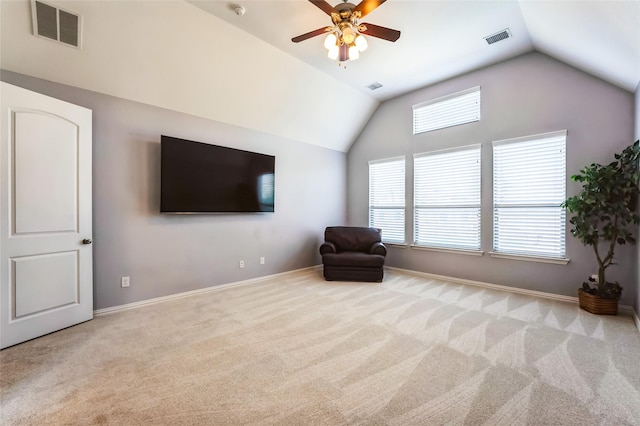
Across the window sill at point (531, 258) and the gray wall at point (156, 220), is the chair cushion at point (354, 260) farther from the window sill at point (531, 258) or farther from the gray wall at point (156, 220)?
the window sill at point (531, 258)

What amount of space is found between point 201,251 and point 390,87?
4.38 metres

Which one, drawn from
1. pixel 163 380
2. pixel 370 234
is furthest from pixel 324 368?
pixel 370 234

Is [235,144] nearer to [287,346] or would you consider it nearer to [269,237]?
[269,237]

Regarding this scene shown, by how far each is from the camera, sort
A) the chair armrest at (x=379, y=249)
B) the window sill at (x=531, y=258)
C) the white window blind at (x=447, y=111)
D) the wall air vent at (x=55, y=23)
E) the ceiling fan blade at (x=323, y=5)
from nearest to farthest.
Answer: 1. the ceiling fan blade at (x=323, y=5)
2. the wall air vent at (x=55, y=23)
3. the window sill at (x=531, y=258)
4. the white window blind at (x=447, y=111)
5. the chair armrest at (x=379, y=249)

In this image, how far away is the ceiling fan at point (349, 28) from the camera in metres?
2.43

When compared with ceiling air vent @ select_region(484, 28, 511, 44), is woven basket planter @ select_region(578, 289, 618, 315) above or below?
below

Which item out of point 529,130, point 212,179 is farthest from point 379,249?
point 212,179

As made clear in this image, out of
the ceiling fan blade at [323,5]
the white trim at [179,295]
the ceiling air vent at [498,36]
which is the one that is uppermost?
the ceiling air vent at [498,36]

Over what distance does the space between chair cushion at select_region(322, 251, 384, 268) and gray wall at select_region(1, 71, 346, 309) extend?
2.95 feet

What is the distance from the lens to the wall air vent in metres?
2.46

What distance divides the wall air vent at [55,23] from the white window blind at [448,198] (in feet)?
16.5

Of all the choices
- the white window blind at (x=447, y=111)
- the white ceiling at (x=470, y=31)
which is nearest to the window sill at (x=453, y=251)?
the white window blind at (x=447, y=111)

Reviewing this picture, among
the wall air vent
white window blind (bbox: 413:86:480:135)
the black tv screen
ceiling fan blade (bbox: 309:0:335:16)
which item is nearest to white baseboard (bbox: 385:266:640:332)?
white window blind (bbox: 413:86:480:135)

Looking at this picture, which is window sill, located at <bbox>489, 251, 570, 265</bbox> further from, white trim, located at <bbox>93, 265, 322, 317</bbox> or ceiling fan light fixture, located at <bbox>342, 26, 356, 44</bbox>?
ceiling fan light fixture, located at <bbox>342, 26, 356, 44</bbox>
